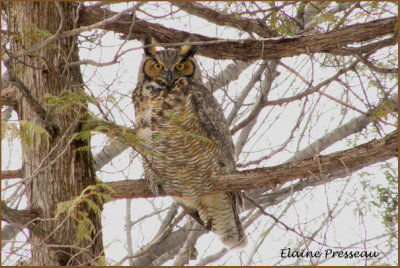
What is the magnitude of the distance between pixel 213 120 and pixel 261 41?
0.69m

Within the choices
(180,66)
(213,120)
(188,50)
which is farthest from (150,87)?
(213,120)

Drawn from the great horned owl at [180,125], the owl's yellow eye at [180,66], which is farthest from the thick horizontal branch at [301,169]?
the owl's yellow eye at [180,66]

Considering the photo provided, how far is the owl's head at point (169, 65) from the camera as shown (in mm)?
3582

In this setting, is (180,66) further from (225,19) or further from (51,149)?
(51,149)

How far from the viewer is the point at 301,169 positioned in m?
2.89

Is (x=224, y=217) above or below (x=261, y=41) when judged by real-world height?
below

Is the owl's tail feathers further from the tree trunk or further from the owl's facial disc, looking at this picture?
the tree trunk

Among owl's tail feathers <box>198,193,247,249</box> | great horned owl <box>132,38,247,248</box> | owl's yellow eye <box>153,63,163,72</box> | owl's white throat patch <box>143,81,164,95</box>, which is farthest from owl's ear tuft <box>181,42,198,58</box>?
owl's tail feathers <box>198,193,247,249</box>

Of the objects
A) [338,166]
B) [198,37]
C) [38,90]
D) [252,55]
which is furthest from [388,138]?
[38,90]

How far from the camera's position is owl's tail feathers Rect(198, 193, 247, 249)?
3918 millimetres

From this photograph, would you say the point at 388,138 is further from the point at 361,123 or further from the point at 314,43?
the point at 361,123

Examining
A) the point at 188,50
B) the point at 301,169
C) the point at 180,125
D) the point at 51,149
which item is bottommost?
the point at 301,169

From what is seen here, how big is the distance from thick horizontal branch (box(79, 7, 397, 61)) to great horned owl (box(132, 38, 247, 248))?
5.2 inches

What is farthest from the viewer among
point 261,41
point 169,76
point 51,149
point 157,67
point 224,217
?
point 224,217
